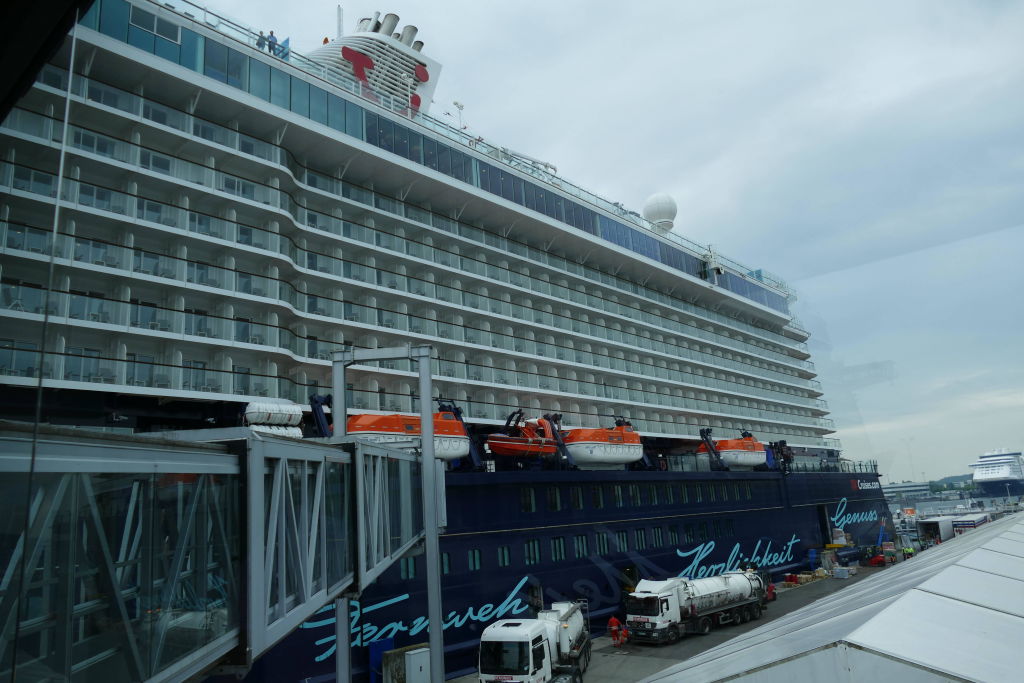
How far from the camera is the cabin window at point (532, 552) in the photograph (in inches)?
866

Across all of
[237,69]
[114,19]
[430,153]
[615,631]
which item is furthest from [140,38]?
[615,631]

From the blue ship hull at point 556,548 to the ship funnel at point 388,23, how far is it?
1899 centimetres

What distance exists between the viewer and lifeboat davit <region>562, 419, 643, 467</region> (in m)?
26.2

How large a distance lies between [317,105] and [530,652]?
18241mm

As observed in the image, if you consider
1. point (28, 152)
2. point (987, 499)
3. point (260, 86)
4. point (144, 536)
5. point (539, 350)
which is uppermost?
point (260, 86)

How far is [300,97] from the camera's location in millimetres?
22047

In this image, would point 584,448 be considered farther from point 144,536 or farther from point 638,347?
point 144,536

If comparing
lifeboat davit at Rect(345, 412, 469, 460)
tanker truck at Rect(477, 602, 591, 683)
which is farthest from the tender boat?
tanker truck at Rect(477, 602, 591, 683)

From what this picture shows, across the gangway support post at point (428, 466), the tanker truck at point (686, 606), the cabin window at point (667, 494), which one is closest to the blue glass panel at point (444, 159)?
the gangway support post at point (428, 466)

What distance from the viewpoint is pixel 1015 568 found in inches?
328

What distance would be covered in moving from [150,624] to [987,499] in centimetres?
11770

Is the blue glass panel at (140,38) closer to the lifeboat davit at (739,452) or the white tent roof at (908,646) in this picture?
the white tent roof at (908,646)

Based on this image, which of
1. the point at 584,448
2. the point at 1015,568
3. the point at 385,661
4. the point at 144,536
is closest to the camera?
the point at 144,536

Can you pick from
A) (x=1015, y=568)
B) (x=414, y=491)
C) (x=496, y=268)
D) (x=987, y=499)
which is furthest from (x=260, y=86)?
(x=987, y=499)
